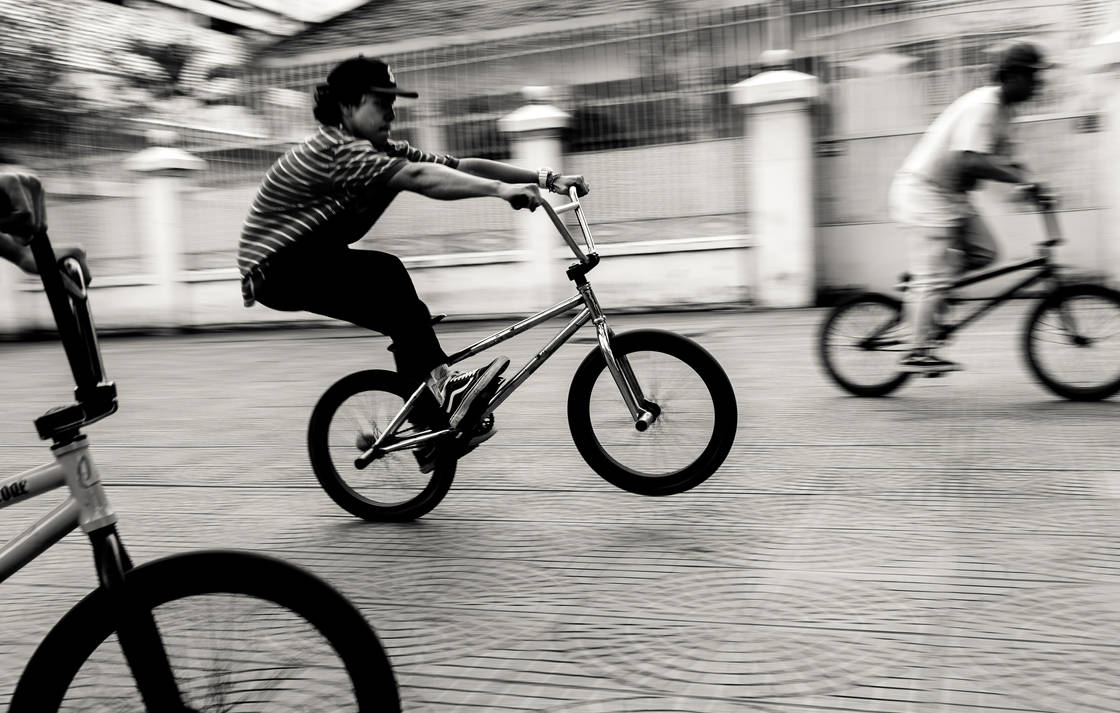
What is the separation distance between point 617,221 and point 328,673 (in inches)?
458

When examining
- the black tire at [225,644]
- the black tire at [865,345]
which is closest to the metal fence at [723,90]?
the black tire at [865,345]

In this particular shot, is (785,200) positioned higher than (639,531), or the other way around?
(785,200)

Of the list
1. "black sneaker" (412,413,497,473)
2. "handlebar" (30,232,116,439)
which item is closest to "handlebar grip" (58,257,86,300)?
"handlebar" (30,232,116,439)

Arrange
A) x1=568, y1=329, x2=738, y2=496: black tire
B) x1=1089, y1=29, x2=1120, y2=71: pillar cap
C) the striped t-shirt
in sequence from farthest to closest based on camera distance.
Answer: x1=1089, y1=29, x2=1120, y2=71: pillar cap < x1=568, y1=329, x2=738, y2=496: black tire < the striped t-shirt

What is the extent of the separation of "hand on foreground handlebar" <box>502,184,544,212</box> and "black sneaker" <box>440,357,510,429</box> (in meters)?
0.70

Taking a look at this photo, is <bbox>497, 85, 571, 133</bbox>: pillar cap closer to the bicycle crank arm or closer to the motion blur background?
the motion blur background

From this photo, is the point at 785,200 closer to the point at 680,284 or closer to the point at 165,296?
the point at 680,284

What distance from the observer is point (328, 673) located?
1.97 m

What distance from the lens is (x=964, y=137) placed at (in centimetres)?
622

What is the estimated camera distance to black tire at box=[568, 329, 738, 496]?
442 centimetres

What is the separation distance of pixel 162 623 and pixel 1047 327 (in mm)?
5466

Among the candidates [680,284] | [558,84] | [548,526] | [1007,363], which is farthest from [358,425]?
[558,84]

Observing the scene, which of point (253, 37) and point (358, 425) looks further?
point (253, 37)

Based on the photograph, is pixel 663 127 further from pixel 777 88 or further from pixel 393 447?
pixel 393 447
